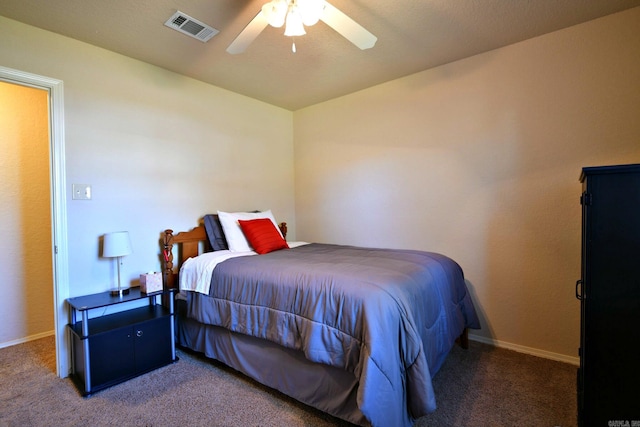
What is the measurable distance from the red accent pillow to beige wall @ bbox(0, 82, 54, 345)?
1947 millimetres

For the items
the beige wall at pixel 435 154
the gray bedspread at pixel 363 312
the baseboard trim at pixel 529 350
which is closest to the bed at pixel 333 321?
the gray bedspread at pixel 363 312

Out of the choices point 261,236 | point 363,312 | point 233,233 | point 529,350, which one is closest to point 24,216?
point 233,233

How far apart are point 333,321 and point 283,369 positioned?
587mm

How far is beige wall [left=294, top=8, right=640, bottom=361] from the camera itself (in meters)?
2.17

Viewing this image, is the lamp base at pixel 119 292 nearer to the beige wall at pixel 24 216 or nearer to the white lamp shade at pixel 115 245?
the white lamp shade at pixel 115 245

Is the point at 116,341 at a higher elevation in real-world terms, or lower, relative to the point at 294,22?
lower

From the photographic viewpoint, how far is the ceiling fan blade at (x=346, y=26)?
1625 mm

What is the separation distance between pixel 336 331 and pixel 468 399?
1.03 metres

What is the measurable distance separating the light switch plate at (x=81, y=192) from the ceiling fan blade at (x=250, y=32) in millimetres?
1532

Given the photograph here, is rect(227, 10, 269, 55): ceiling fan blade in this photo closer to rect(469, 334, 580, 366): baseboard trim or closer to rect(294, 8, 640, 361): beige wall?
rect(294, 8, 640, 361): beige wall

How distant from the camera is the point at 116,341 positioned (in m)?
2.09

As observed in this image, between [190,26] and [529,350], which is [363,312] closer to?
[529,350]

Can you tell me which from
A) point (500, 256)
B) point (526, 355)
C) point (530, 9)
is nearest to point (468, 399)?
point (526, 355)

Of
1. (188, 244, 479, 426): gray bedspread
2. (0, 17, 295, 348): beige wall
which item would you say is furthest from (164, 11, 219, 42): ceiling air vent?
(188, 244, 479, 426): gray bedspread
